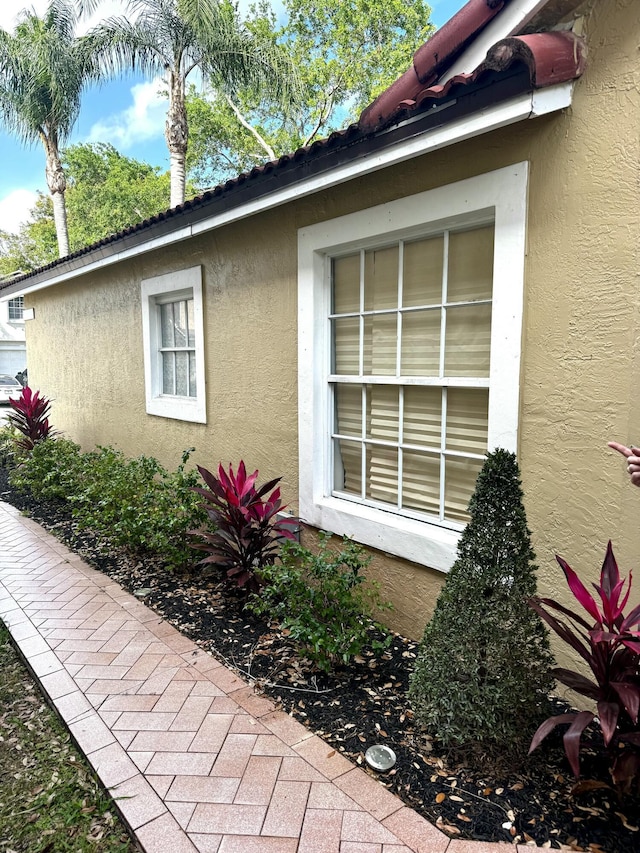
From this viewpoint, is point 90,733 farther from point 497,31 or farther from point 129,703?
point 497,31

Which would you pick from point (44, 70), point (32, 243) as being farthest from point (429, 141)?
point (32, 243)

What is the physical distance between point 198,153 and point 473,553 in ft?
94.8

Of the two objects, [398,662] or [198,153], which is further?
[198,153]

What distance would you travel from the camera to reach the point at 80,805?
241 centimetres

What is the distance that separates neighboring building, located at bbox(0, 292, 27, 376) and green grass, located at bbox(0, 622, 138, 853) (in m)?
35.3

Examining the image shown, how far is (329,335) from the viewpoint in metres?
4.25

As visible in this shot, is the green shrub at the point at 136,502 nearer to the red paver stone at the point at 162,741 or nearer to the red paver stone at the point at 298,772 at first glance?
the red paver stone at the point at 162,741

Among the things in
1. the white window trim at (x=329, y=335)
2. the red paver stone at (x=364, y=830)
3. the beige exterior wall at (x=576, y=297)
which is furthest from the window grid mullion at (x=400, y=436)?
the red paver stone at (x=364, y=830)

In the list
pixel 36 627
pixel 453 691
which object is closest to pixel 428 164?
pixel 453 691

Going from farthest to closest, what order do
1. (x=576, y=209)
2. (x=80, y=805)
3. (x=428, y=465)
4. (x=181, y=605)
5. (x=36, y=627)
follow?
(x=181, y=605)
(x=36, y=627)
(x=428, y=465)
(x=576, y=209)
(x=80, y=805)

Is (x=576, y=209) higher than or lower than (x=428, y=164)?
lower

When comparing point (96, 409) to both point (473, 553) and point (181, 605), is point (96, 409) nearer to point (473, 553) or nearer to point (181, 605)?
point (181, 605)

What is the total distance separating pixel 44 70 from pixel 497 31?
18.6 meters

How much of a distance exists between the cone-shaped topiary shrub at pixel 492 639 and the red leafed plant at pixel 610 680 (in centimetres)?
13
